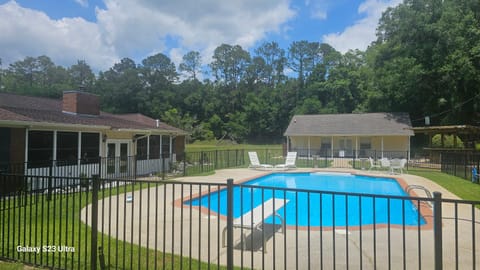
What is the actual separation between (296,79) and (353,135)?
31.1 meters

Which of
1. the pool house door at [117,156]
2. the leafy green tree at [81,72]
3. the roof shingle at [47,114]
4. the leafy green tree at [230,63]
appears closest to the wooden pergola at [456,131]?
the roof shingle at [47,114]

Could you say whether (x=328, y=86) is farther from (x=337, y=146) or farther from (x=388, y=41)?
(x=337, y=146)

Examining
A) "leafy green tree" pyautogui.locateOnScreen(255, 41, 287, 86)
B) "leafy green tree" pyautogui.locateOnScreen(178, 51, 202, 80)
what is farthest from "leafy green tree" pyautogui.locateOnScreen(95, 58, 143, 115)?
"leafy green tree" pyautogui.locateOnScreen(255, 41, 287, 86)

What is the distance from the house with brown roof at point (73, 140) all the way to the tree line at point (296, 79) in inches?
117

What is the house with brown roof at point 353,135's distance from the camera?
24.8 m

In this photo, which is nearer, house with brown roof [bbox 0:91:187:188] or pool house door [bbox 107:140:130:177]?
house with brown roof [bbox 0:91:187:188]

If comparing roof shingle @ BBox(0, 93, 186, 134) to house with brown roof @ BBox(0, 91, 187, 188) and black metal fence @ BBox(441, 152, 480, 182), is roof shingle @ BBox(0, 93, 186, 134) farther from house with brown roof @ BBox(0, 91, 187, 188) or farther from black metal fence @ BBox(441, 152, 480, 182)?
black metal fence @ BBox(441, 152, 480, 182)

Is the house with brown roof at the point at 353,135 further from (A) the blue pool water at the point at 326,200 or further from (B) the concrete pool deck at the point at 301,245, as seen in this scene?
(B) the concrete pool deck at the point at 301,245

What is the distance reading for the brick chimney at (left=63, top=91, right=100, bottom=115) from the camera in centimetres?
1442

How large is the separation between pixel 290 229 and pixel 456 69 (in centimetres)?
2489

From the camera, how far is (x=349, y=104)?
43.1 m

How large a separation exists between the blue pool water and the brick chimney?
8685mm

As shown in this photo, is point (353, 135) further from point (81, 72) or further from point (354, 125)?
point (81, 72)

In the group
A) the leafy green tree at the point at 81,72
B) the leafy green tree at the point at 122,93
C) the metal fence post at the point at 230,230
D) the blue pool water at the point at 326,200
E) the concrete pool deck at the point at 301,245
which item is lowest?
the blue pool water at the point at 326,200
